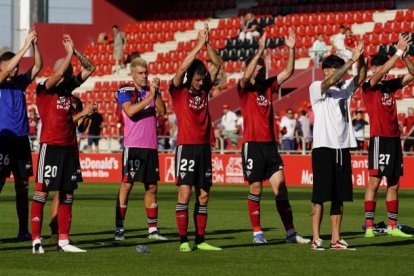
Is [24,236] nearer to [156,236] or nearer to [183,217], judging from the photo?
[156,236]

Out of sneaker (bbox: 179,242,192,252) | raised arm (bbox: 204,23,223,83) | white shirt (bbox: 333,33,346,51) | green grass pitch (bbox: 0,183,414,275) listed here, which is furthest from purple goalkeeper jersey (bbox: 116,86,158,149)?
white shirt (bbox: 333,33,346,51)

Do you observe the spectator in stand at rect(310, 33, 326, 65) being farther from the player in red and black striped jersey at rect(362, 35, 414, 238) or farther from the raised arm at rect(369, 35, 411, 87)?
the raised arm at rect(369, 35, 411, 87)

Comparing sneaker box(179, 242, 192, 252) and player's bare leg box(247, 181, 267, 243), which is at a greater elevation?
player's bare leg box(247, 181, 267, 243)

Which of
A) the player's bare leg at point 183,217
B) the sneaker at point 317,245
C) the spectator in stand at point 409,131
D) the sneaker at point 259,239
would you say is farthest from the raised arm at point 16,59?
the spectator in stand at point 409,131

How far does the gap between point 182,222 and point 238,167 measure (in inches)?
765

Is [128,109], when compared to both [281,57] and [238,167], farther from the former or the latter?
[281,57]

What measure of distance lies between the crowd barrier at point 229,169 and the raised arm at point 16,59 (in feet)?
57.7

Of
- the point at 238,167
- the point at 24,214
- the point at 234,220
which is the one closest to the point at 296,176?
the point at 238,167

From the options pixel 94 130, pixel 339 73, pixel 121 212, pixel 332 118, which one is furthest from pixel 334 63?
pixel 94 130

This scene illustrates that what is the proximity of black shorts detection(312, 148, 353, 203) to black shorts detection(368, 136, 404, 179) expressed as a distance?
2391mm

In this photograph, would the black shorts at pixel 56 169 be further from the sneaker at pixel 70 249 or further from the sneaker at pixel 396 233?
the sneaker at pixel 396 233

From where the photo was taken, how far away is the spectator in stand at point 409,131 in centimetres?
3038

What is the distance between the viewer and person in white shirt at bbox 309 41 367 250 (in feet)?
45.9

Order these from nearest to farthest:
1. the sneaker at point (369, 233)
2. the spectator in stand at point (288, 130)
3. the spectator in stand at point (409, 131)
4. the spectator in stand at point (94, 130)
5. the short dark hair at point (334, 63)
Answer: the short dark hair at point (334, 63) < the sneaker at point (369, 233) < the spectator in stand at point (409, 131) < the spectator in stand at point (288, 130) < the spectator in stand at point (94, 130)
